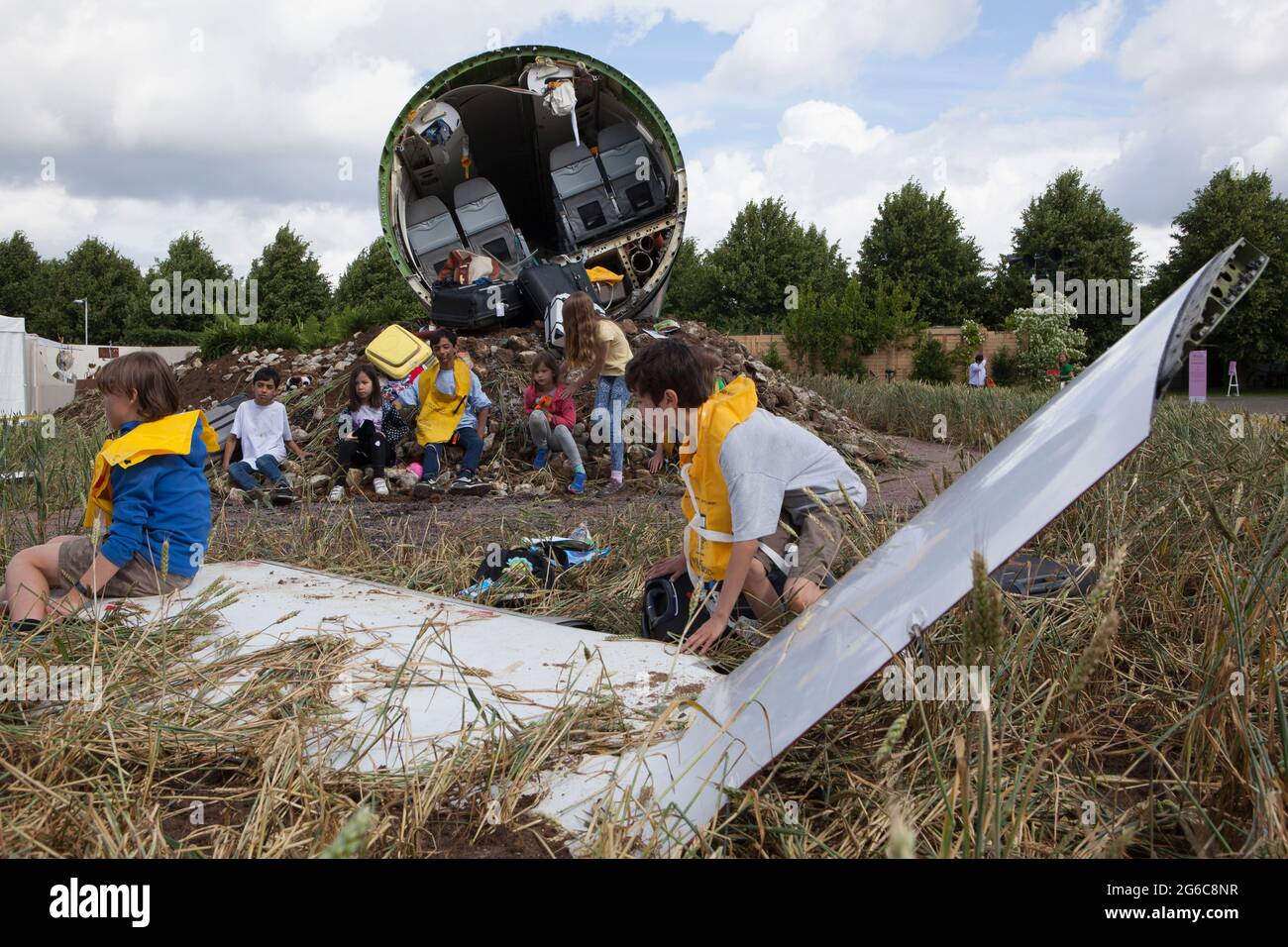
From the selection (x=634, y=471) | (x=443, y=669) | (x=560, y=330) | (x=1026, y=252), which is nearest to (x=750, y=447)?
(x=443, y=669)

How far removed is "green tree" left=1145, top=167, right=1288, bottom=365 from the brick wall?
10.9 m

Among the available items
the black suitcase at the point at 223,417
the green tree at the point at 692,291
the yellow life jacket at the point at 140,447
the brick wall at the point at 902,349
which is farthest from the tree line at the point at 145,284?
the yellow life jacket at the point at 140,447

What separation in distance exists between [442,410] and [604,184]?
17.8 feet

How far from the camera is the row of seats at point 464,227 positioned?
11.8 m

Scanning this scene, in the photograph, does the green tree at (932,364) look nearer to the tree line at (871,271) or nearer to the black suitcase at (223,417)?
the tree line at (871,271)

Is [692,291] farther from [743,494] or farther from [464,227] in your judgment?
[743,494]

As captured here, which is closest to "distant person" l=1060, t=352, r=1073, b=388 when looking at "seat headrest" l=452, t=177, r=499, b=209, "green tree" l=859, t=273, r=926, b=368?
"green tree" l=859, t=273, r=926, b=368

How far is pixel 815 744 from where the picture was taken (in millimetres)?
2016

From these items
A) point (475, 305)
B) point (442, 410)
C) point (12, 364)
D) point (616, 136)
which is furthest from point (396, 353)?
point (12, 364)

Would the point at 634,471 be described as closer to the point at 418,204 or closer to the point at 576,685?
the point at 576,685

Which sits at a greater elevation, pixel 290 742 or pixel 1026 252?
pixel 1026 252

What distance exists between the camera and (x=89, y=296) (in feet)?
133

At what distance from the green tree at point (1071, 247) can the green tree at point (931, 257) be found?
1.14m
